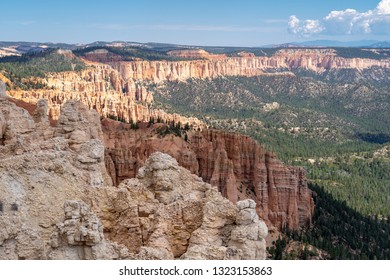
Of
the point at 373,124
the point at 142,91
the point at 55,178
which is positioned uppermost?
the point at 55,178

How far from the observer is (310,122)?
137 metres

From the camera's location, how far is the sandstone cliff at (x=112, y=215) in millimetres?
9211

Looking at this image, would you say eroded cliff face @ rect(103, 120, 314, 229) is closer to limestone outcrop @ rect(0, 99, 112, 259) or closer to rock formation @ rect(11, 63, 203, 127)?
rock formation @ rect(11, 63, 203, 127)

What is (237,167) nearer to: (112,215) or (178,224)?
(178,224)

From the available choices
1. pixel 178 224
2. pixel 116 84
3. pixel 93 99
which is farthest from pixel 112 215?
pixel 116 84

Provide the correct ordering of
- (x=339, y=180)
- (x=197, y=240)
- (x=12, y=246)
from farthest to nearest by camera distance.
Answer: (x=339, y=180)
(x=197, y=240)
(x=12, y=246)

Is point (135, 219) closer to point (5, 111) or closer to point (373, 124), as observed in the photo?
point (5, 111)

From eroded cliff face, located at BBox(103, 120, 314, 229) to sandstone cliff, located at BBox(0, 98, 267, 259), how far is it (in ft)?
75.1

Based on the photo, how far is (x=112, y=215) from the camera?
11.2m

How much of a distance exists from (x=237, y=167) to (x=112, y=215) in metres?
30.5

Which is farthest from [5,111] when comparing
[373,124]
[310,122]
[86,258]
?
[373,124]

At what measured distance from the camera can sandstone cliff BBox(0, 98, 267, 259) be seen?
30.2 feet

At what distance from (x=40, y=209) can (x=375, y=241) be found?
38699mm

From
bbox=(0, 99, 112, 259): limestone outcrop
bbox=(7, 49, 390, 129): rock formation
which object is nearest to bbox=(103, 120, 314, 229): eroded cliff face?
bbox=(7, 49, 390, 129): rock formation
